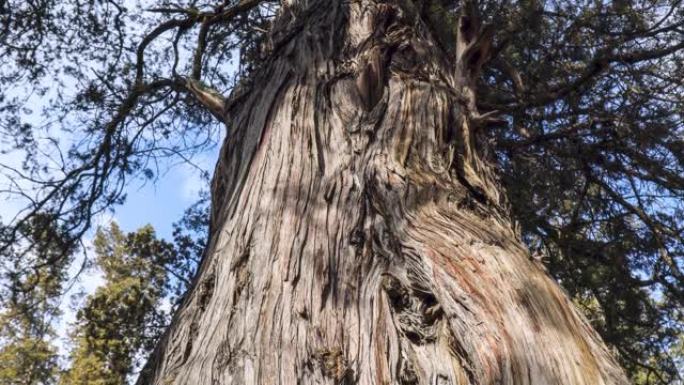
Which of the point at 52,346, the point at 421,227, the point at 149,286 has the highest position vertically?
the point at 52,346

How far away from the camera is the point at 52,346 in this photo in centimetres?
1822

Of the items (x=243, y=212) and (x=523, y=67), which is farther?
(x=523, y=67)

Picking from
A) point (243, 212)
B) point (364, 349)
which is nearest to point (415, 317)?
point (364, 349)

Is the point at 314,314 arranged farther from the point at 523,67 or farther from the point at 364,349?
the point at 523,67

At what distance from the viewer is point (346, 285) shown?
2.11 metres

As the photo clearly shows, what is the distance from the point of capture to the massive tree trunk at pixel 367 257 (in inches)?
70.8

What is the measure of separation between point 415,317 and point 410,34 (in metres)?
2.13

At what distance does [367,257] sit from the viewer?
7.12 ft

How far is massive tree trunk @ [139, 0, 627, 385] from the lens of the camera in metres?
1.80

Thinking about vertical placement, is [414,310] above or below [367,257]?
below

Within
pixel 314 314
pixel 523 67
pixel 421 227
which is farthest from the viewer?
pixel 523 67

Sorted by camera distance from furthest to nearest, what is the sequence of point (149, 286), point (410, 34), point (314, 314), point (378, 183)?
point (149, 286), point (410, 34), point (378, 183), point (314, 314)

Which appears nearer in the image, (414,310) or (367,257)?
(414,310)

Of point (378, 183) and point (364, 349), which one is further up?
point (378, 183)
